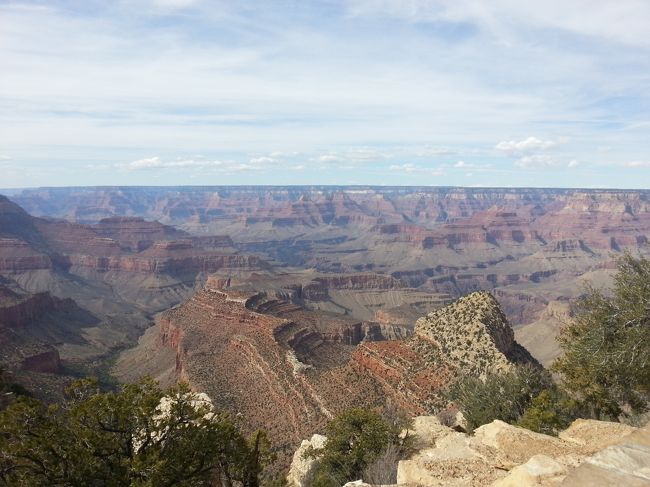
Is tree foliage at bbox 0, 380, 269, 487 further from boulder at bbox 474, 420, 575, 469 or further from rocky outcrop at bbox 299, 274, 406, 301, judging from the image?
rocky outcrop at bbox 299, 274, 406, 301

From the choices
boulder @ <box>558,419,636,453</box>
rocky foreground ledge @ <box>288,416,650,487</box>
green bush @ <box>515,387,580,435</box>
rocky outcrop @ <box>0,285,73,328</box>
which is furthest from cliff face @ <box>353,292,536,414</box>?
rocky outcrop @ <box>0,285,73,328</box>

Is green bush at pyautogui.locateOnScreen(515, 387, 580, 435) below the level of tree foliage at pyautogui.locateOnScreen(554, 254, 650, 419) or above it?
below

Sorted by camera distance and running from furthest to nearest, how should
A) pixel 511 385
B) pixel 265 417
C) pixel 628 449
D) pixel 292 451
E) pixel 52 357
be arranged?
pixel 52 357
pixel 265 417
pixel 292 451
pixel 511 385
pixel 628 449

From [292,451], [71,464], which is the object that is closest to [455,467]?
[71,464]

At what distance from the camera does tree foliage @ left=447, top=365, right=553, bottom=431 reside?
31875 millimetres

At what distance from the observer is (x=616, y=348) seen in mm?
24578

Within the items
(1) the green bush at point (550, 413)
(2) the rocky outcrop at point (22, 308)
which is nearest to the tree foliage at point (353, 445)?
(1) the green bush at point (550, 413)

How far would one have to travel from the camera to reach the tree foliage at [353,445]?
87.5 ft

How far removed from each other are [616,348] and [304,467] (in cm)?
1908

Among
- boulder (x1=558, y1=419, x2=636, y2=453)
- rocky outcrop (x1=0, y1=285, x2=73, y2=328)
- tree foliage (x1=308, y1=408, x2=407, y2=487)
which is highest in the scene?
boulder (x1=558, y1=419, x2=636, y2=453)

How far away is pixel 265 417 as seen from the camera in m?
50.2

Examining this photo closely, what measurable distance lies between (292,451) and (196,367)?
2776 cm

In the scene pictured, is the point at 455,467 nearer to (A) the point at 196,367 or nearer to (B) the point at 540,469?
(B) the point at 540,469

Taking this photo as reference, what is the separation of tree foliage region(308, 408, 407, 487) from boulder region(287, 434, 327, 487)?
1.06m
